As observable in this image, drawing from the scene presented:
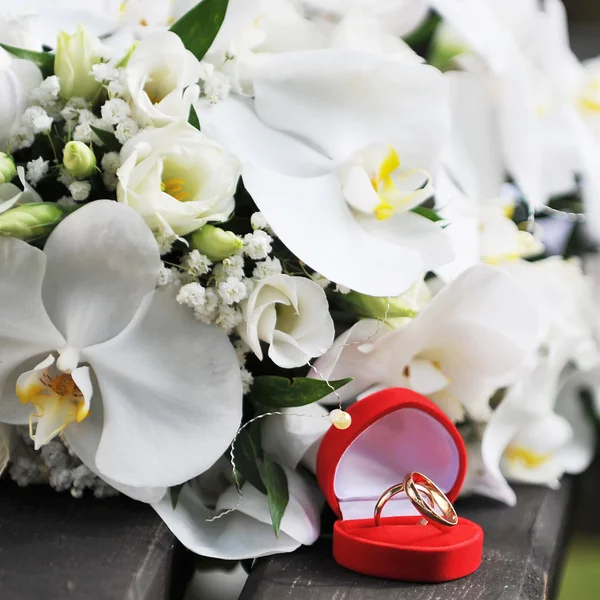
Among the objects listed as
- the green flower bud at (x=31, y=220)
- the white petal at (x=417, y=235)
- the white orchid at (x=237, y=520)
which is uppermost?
the white petal at (x=417, y=235)

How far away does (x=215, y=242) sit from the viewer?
0.44 metres

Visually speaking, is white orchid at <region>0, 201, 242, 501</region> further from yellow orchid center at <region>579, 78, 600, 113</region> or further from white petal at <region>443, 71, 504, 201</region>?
yellow orchid center at <region>579, 78, 600, 113</region>

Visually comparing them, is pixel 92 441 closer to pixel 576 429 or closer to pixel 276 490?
pixel 276 490

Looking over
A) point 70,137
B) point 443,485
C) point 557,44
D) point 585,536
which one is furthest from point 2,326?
point 585,536

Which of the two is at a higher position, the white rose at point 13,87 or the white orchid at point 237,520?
the white rose at point 13,87

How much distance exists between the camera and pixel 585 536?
102cm

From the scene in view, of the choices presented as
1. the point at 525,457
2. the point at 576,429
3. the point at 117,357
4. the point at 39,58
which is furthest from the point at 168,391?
the point at 576,429

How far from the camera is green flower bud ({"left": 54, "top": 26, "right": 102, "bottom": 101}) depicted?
0.47 meters

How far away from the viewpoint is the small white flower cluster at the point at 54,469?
0.49 metres

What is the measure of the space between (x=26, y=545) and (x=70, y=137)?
255 mm

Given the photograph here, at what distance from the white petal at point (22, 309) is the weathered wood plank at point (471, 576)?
0.65 feet

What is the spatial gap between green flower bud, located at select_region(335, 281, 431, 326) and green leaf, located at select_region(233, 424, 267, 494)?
106 mm

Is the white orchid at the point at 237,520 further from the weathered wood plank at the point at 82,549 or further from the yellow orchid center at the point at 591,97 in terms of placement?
the yellow orchid center at the point at 591,97

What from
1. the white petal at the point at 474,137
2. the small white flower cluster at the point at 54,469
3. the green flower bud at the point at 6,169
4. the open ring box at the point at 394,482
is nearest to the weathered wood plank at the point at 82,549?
the small white flower cluster at the point at 54,469
